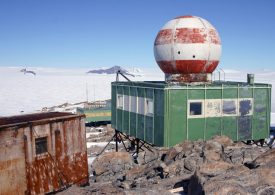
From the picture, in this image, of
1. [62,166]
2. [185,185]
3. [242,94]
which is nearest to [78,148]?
[62,166]

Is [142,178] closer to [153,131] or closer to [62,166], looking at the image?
[62,166]

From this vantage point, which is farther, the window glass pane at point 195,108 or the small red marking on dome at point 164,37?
the small red marking on dome at point 164,37

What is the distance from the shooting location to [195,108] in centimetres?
2002

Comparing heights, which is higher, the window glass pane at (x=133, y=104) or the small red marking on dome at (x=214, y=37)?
the small red marking on dome at (x=214, y=37)

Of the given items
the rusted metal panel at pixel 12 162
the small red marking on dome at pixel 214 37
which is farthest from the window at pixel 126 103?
the rusted metal panel at pixel 12 162

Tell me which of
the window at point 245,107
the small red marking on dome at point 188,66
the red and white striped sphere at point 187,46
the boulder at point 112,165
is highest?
the red and white striped sphere at point 187,46

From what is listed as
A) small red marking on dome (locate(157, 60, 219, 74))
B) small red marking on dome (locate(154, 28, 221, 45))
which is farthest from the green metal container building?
small red marking on dome (locate(154, 28, 221, 45))

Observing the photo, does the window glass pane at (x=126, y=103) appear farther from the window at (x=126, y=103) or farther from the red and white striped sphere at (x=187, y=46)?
the red and white striped sphere at (x=187, y=46)

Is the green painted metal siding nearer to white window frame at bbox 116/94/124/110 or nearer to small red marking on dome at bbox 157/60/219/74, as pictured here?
white window frame at bbox 116/94/124/110

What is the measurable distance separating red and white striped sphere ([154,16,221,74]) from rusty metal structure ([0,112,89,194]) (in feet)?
27.1

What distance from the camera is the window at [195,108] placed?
19.9m

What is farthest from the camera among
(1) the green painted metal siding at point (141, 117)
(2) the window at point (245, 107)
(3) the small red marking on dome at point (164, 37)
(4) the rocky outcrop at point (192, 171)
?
(3) the small red marking on dome at point (164, 37)

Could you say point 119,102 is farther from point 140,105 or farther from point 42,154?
point 42,154

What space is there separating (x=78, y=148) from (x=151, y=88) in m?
6.54
